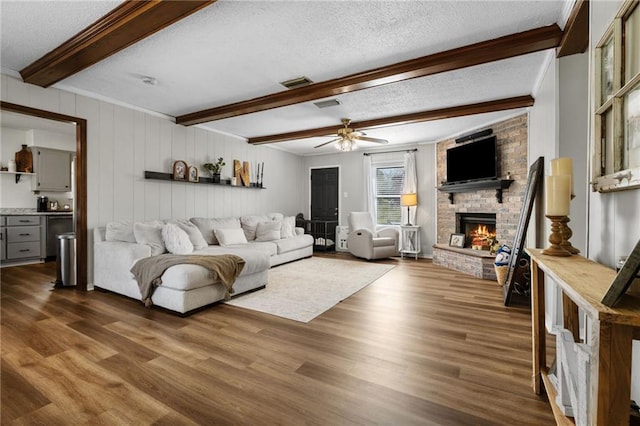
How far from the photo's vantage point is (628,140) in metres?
1.18

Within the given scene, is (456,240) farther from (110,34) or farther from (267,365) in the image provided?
(110,34)

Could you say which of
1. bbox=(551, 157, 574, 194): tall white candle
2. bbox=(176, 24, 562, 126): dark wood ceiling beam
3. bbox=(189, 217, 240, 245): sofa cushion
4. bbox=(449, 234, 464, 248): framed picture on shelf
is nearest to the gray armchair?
bbox=(449, 234, 464, 248): framed picture on shelf

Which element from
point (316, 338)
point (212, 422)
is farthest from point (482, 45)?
point (212, 422)

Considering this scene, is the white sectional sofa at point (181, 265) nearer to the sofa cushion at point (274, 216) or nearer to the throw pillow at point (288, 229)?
the throw pillow at point (288, 229)

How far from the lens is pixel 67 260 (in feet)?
12.8

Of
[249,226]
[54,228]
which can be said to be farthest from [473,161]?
[54,228]

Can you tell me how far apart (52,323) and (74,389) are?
1.41m

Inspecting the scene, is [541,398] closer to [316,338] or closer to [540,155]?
[316,338]

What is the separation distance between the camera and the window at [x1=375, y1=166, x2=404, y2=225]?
695cm

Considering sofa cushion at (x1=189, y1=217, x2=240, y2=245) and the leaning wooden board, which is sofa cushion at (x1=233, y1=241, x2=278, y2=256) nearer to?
sofa cushion at (x1=189, y1=217, x2=240, y2=245)

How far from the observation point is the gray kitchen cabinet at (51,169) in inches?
232

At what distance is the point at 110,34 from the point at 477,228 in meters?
5.93

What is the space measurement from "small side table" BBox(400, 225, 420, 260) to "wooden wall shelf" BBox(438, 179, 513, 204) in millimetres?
970

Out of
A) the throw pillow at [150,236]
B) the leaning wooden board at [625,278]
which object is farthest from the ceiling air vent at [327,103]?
the leaning wooden board at [625,278]
